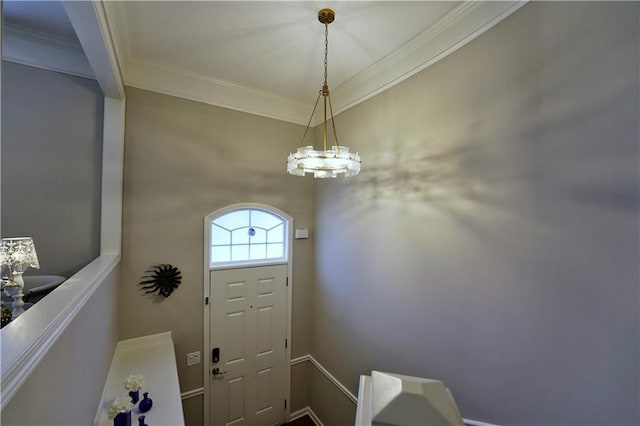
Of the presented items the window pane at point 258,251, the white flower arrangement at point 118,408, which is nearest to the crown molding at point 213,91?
the window pane at point 258,251

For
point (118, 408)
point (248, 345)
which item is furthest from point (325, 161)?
point (248, 345)

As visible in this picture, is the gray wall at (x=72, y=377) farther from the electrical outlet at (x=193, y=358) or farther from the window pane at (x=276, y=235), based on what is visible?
the window pane at (x=276, y=235)

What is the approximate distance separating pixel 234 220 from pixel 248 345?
1415 millimetres

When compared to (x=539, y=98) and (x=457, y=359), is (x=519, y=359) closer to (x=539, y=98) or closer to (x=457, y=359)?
(x=457, y=359)

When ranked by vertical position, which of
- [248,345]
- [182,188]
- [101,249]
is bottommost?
[248,345]

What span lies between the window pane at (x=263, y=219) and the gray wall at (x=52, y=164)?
1.40 meters

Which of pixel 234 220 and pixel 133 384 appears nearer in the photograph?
pixel 133 384

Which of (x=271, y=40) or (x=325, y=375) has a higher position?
(x=271, y=40)

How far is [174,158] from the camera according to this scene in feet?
8.27

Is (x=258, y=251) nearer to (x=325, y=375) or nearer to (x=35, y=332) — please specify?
(x=325, y=375)

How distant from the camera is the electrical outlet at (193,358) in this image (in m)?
2.59

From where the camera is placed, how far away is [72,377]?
1040mm

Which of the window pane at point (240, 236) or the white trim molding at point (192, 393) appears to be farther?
the window pane at point (240, 236)

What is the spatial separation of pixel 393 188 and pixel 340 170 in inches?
31.9
